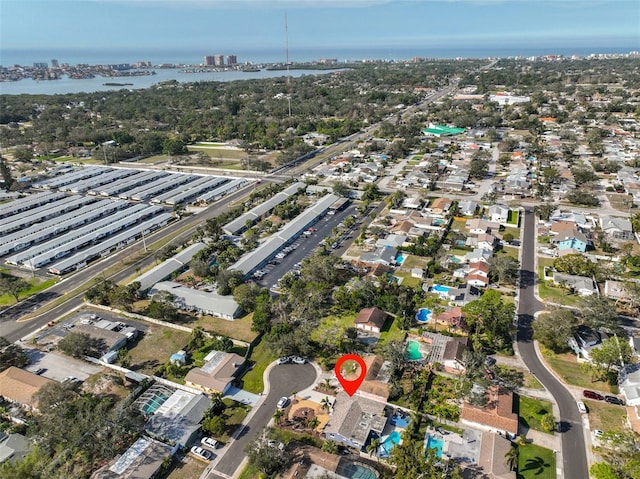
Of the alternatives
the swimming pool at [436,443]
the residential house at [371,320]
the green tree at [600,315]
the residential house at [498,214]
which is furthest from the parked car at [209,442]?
the residential house at [498,214]

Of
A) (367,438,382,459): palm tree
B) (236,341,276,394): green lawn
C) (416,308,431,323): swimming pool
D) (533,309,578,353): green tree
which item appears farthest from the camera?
(416,308,431,323): swimming pool

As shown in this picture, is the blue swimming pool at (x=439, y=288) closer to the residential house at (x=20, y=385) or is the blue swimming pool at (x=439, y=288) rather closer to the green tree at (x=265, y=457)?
the green tree at (x=265, y=457)

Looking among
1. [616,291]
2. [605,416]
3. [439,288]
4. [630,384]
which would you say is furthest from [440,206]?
[605,416]

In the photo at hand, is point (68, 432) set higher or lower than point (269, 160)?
lower

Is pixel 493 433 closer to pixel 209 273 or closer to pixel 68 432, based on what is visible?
pixel 68 432

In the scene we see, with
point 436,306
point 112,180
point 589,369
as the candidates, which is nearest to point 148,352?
point 436,306

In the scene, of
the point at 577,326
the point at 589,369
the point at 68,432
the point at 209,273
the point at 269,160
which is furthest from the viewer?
the point at 269,160

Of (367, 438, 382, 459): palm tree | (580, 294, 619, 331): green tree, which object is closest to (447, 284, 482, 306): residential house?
(580, 294, 619, 331): green tree

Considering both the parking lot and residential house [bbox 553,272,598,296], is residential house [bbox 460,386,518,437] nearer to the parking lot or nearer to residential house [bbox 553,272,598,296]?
residential house [bbox 553,272,598,296]
